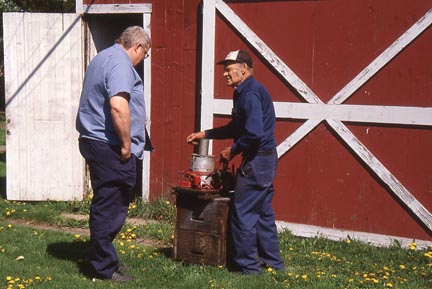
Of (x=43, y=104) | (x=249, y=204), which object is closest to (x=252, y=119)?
(x=249, y=204)

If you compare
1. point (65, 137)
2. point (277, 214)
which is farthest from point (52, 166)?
point (277, 214)

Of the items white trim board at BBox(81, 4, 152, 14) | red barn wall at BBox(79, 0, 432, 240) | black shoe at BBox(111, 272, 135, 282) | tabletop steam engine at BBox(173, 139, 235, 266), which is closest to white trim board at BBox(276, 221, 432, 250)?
red barn wall at BBox(79, 0, 432, 240)

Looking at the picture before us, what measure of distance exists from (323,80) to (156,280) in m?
3.05

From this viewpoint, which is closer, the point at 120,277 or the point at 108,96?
the point at 108,96

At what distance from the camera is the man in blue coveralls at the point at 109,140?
5535mm

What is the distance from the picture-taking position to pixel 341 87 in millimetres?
7336

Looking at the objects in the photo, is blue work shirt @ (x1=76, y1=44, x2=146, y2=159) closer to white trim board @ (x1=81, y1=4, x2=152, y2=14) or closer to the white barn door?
white trim board @ (x1=81, y1=4, x2=152, y2=14)

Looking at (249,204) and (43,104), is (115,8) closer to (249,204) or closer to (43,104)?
(43,104)

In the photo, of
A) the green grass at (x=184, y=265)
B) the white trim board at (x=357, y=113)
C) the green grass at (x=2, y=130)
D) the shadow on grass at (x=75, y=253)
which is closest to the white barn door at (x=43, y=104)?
the green grass at (x=184, y=265)

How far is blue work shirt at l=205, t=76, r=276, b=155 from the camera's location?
5703mm

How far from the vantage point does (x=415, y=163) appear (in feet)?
23.2

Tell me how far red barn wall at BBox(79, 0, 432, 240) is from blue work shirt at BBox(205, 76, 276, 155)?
1.71m

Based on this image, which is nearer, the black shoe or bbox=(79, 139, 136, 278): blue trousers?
bbox=(79, 139, 136, 278): blue trousers

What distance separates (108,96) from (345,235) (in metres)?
3.35
